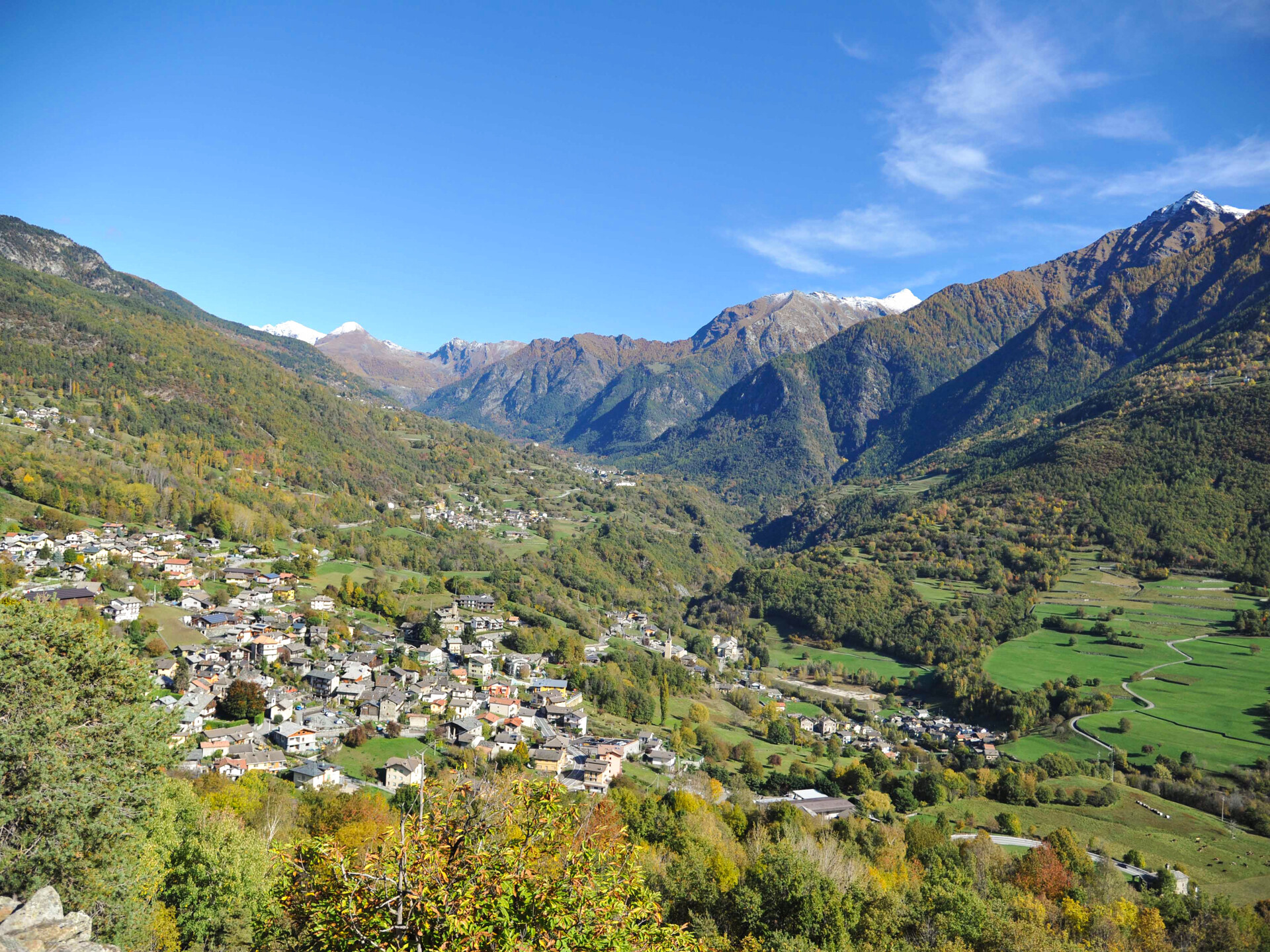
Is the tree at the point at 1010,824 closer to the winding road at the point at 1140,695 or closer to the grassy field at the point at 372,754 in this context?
the winding road at the point at 1140,695

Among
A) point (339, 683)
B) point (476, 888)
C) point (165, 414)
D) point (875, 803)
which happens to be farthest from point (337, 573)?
point (476, 888)

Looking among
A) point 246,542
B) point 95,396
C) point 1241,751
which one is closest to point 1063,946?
point 1241,751

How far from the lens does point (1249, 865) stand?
3500 centimetres

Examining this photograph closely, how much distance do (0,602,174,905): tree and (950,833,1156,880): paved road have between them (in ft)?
128

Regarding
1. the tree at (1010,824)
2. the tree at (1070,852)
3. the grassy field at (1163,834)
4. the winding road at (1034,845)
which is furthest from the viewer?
the tree at (1010,824)

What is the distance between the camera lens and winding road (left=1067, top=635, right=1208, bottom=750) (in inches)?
2208

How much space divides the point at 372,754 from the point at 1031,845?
3967 centimetres

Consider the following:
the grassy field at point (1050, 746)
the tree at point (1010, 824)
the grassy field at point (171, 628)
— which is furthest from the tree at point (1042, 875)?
the grassy field at point (171, 628)

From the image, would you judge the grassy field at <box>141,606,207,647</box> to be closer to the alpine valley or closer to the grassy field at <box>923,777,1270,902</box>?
the alpine valley

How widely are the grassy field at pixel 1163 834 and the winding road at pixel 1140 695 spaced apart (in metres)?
10.2

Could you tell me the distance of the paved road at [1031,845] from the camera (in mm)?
32781

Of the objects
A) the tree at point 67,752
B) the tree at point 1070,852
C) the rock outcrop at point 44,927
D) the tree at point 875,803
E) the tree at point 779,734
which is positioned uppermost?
the tree at point 67,752

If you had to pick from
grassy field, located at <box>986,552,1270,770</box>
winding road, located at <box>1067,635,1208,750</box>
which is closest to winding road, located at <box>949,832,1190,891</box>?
grassy field, located at <box>986,552,1270,770</box>

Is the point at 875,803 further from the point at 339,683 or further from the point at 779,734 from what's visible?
the point at 339,683
